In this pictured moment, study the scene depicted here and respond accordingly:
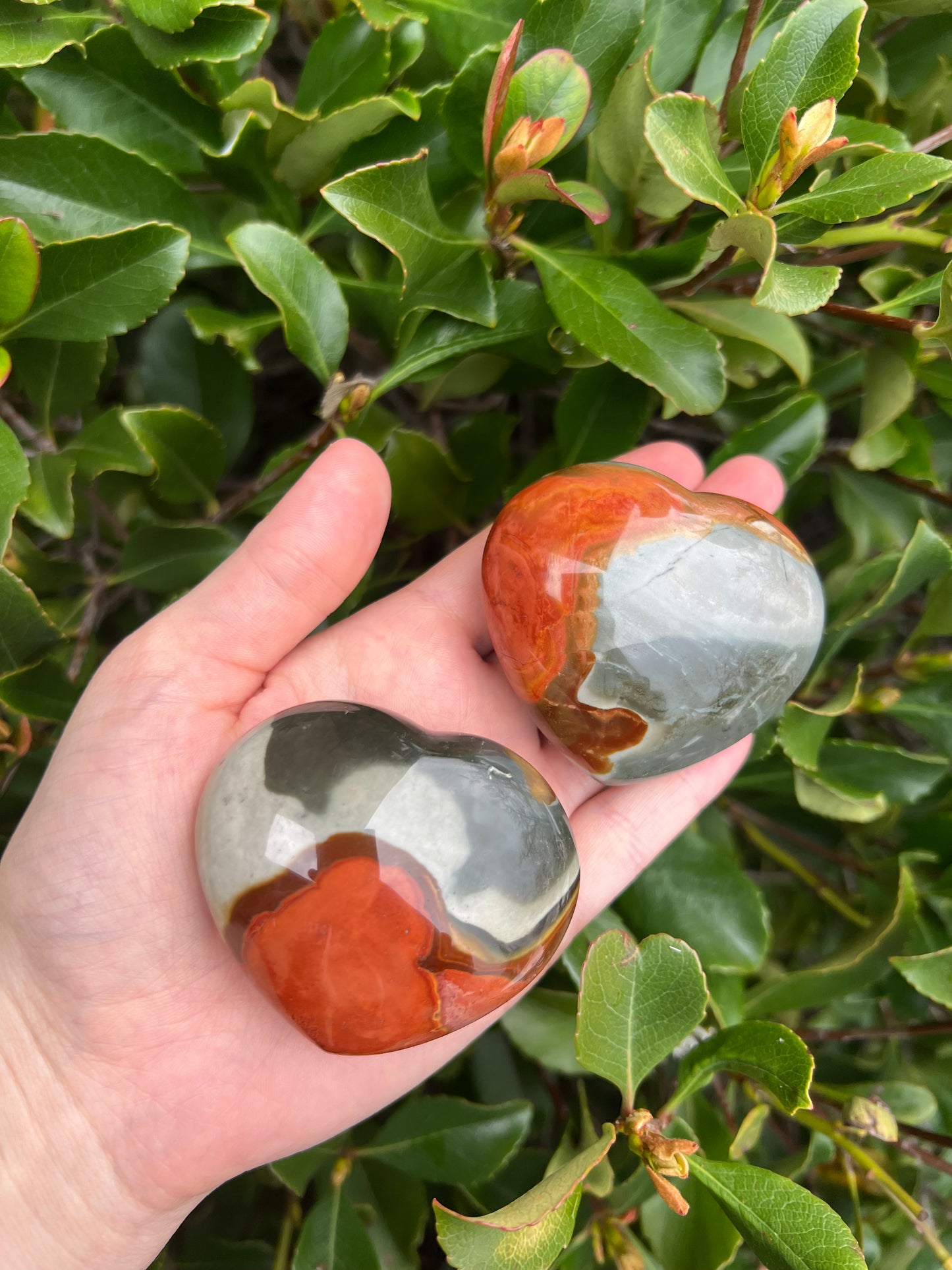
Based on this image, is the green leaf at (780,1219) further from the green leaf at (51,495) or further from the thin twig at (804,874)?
the green leaf at (51,495)

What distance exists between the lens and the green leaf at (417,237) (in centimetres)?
77

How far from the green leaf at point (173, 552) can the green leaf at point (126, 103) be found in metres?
0.38

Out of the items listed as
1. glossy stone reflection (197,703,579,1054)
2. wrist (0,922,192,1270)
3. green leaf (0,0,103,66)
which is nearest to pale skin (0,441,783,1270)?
wrist (0,922,192,1270)

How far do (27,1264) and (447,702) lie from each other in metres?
0.69

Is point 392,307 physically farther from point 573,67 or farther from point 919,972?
point 919,972

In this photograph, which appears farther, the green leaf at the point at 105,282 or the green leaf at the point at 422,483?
the green leaf at the point at 422,483

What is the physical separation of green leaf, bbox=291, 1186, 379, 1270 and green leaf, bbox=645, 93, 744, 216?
110 cm

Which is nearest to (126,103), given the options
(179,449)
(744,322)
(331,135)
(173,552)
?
(331,135)

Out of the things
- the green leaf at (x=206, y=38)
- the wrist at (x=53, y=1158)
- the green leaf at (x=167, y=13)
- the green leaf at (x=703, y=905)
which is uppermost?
the green leaf at (x=167, y=13)

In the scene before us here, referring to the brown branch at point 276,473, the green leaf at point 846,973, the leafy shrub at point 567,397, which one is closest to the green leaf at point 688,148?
the leafy shrub at point 567,397

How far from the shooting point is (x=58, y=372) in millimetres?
999

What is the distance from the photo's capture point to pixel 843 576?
4.01ft

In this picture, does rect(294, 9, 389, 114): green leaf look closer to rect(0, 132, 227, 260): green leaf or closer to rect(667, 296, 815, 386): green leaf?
rect(0, 132, 227, 260): green leaf

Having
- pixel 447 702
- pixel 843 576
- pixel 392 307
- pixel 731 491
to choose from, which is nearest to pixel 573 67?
pixel 392 307
